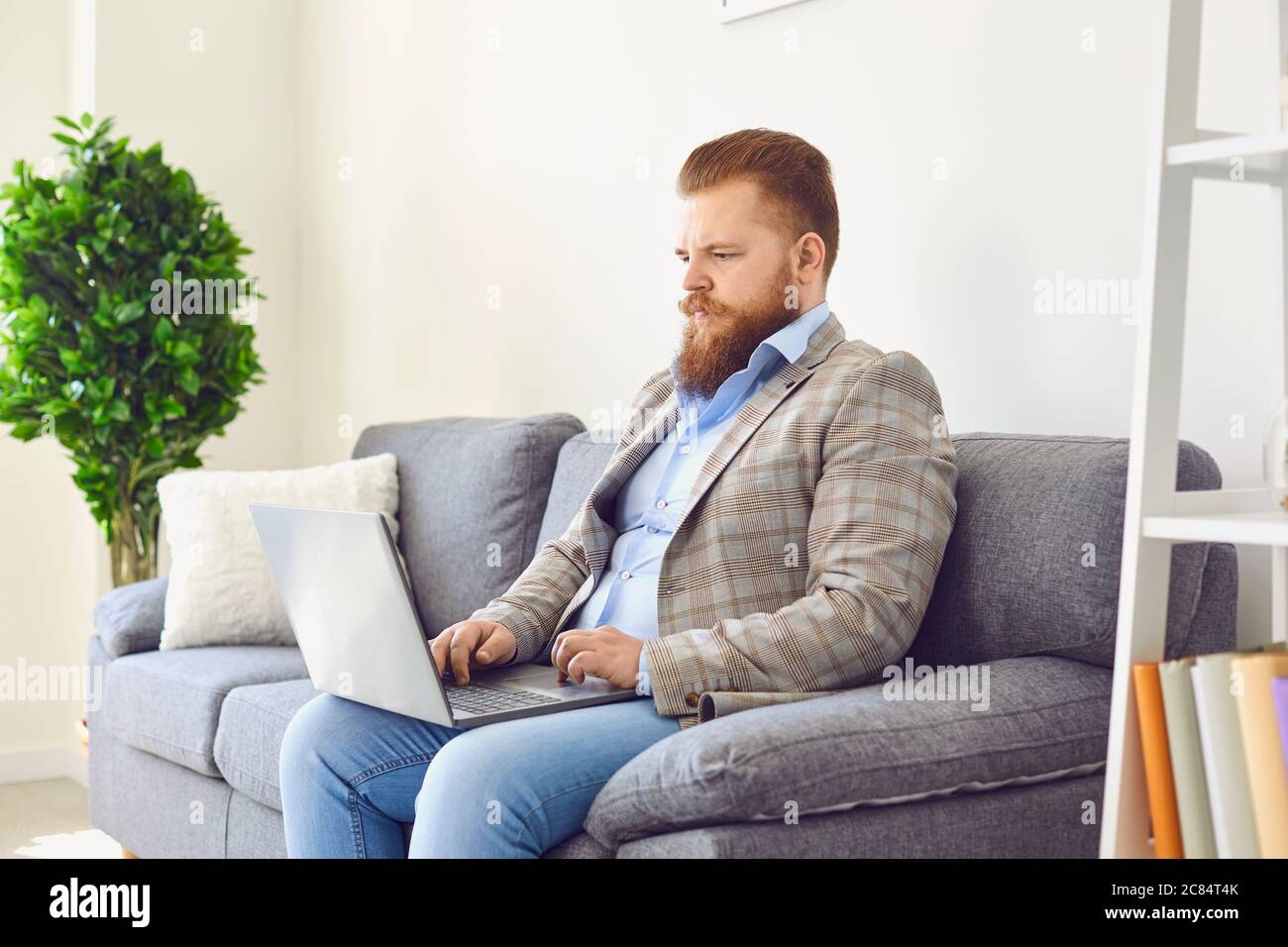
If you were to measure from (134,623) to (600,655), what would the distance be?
1573mm

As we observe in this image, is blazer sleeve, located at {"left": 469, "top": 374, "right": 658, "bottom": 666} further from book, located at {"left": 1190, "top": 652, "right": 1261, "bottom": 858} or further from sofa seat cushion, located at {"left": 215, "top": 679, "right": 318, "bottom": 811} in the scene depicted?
book, located at {"left": 1190, "top": 652, "right": 1261, "bottom": 858}

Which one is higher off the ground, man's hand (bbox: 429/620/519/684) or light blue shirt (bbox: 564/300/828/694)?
light blue shirt (bbox: 564/300/828/694)

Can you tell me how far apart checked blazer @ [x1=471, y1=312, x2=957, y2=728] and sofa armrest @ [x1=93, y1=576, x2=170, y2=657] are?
47.5 inches

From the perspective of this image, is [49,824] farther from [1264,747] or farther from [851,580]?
[1264,747]

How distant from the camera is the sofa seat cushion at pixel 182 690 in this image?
2.42 metres

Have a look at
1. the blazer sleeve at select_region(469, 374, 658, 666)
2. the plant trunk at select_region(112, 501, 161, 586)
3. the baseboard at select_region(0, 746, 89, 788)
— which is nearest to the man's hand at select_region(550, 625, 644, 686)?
the blazer sleeve at select_region(469, 374, 658, 666)

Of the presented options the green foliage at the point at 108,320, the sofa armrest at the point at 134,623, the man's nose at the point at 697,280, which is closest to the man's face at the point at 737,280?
the man's nose at the point at 697,280

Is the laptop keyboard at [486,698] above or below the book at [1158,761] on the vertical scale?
below

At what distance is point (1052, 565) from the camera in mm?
1602

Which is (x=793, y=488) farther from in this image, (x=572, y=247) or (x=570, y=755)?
(x=572, y=247)

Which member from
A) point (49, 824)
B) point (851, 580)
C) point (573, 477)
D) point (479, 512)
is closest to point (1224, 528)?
point (851, 580)

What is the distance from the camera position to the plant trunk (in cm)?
335

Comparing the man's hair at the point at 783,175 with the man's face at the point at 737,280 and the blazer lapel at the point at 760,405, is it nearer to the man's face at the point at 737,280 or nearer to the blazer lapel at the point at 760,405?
the man's face at the point at 737,280

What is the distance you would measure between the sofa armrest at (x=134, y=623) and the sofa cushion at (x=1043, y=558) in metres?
1.72
